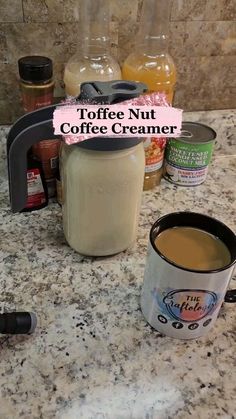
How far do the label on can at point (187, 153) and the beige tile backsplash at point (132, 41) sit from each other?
125mm

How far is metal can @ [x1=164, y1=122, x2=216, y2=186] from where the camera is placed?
73 centimetres

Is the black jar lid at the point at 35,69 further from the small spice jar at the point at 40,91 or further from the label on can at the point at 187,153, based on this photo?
the label on can at the point at 187,153

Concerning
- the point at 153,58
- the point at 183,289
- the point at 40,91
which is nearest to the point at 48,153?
the point at 40,91

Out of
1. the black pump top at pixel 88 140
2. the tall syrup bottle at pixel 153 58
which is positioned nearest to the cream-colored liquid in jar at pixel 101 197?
the black pump top at pixel 88 140

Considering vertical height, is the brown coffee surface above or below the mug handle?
above

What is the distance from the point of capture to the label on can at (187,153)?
2.38 feet

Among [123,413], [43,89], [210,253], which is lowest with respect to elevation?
[123,413]

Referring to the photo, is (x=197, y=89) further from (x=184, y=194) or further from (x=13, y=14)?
(x=13, y=14)

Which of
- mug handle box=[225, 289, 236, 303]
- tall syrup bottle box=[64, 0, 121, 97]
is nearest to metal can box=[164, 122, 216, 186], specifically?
tall syrup bottle box=[64, 0, 121, 97]

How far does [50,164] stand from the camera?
68 cm

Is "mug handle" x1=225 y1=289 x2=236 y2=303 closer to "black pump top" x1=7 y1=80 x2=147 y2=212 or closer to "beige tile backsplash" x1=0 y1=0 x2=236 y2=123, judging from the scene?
"black pump top" x1=7 y1=80 x2=147 y2=212

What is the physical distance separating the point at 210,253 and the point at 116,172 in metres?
0.15

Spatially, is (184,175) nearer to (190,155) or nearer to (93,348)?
(190,155)

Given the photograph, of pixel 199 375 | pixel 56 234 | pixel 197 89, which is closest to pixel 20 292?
pixel 56 234
